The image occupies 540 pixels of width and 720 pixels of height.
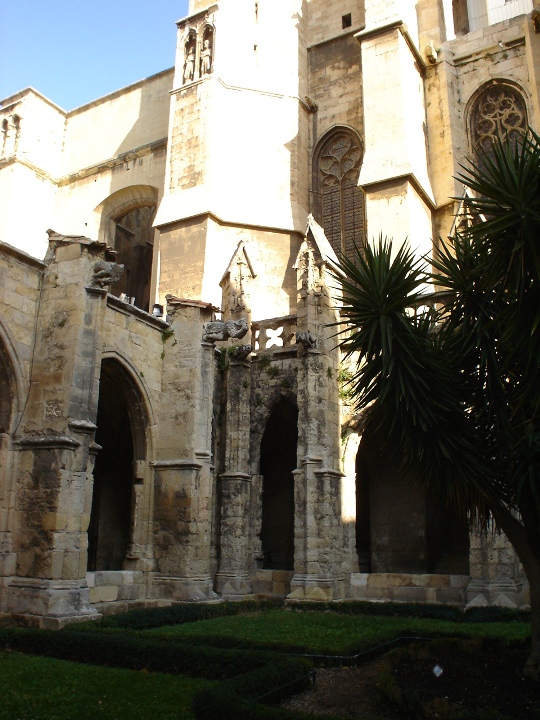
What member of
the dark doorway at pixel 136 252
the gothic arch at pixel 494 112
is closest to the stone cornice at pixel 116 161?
the dark doorway at pixel 136 252

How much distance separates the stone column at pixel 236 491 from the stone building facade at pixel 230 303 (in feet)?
0.15

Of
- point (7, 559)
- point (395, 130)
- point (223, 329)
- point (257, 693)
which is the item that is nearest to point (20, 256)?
point (223, 329)

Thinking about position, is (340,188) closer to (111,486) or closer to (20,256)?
(111,486)

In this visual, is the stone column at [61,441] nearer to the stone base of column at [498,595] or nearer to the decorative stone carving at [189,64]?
the stone base of column at [498,595]

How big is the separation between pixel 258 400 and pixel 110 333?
4.09 meters

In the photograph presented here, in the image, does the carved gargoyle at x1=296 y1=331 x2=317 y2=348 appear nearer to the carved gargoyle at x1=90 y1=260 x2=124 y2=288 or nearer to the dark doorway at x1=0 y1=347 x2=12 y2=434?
the carved gargoyle at x1=90 y1=260 x2=124 y2=288

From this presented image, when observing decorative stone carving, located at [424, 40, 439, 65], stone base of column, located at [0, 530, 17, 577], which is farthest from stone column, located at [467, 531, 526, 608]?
decorative stone carving, located at [424, 40, 439, 65]

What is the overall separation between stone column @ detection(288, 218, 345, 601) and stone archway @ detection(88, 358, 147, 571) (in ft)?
11.4

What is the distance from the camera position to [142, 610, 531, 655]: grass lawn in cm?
876

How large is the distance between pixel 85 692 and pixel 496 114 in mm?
19768

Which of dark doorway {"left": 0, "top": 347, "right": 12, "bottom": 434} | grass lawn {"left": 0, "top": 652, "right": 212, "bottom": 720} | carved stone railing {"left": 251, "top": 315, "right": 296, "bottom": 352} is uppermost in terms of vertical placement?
carved stone railing {"left": 251, "top": 315, "right": 296, "bottom": 352}

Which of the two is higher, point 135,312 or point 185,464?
point 135,312

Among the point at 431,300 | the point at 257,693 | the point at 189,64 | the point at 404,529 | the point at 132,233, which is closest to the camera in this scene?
the point at 257,693

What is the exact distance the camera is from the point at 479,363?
8.30 m
